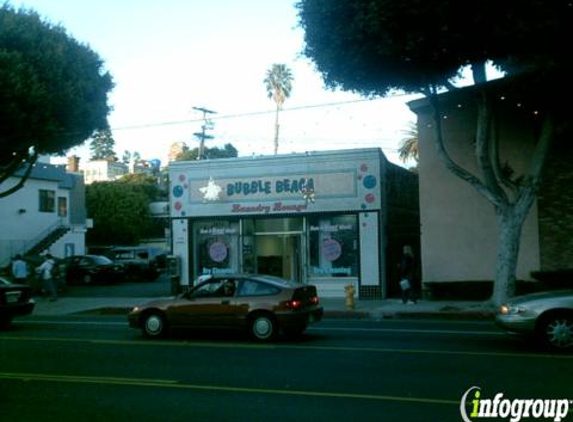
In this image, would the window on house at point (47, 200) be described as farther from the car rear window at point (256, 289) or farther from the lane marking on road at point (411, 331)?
the car rear window at point (256, 289)

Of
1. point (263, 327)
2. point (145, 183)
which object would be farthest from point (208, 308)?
point (145, 183)

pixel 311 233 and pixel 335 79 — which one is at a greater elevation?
pixel 335 79

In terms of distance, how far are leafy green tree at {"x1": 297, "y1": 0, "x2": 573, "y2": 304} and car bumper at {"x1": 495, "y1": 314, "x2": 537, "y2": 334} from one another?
6.42 meters

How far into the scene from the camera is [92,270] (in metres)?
35.9

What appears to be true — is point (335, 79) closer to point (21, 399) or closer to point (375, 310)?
point (375, 310)

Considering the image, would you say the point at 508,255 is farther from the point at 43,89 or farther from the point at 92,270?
the point at 92,270

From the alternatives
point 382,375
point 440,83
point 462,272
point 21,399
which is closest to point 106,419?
point 21,399

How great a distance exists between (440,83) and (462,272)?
6.86 meters

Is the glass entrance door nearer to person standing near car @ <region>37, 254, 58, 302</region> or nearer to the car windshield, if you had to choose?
person standing near car @ <region>37, 254, 58, 302</region>

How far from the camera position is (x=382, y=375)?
9586 millimetres

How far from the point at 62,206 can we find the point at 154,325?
33391 mm

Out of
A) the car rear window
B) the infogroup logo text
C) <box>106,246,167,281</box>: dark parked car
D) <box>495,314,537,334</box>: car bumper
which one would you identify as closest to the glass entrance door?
the car rear window

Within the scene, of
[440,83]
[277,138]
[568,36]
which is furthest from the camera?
[277,138]

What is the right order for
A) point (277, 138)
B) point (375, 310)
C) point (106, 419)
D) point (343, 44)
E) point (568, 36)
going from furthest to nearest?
1. point (277, 138)
2. point (375, 310)
3. point (343, 44)
4. point (568, 36)
5. point (106, 419)
